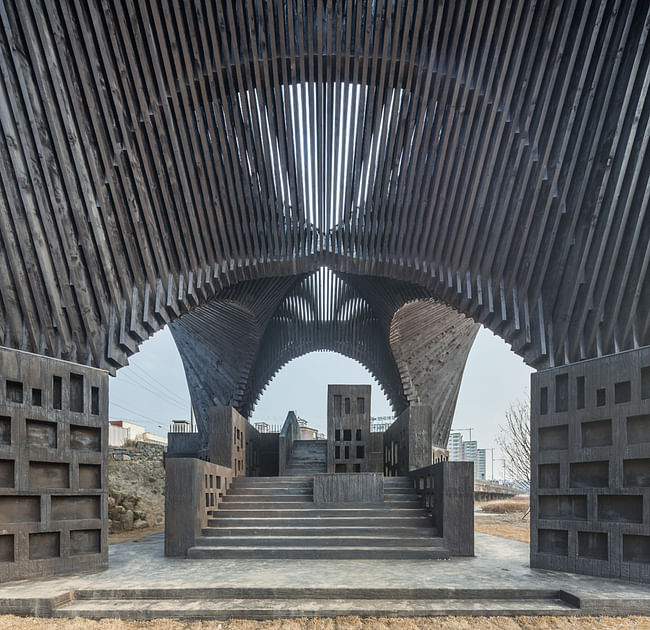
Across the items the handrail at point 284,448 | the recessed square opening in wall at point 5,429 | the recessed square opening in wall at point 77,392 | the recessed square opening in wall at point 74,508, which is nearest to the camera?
the recessed square opening in wall at point 5,429

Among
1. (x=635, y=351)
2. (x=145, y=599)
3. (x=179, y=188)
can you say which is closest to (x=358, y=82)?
(x=179, y=188)

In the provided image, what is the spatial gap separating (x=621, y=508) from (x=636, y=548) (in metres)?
0.41

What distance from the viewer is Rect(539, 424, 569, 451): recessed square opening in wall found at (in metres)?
6.95

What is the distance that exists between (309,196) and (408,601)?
6.43m

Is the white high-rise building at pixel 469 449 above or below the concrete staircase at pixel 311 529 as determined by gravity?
below

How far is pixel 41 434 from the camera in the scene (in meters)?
6.63

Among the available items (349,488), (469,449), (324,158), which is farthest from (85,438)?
(469,449)

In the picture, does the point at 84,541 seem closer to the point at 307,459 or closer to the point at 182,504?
the point at 182,504

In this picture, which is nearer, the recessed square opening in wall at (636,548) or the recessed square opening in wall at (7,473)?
the recessed square opening in wall at (636,548)

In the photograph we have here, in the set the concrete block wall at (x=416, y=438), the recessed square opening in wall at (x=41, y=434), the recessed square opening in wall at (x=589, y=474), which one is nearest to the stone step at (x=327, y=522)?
the recessed square opening in wall at (x=589, y=474)

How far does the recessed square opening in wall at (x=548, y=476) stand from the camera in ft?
22.9

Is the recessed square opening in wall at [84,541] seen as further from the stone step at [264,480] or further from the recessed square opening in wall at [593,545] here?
the recessed square opening in wall at [593,545]

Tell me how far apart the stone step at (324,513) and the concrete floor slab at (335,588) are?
1.68 metres

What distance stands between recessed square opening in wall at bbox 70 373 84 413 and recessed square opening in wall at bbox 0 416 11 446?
821mm
